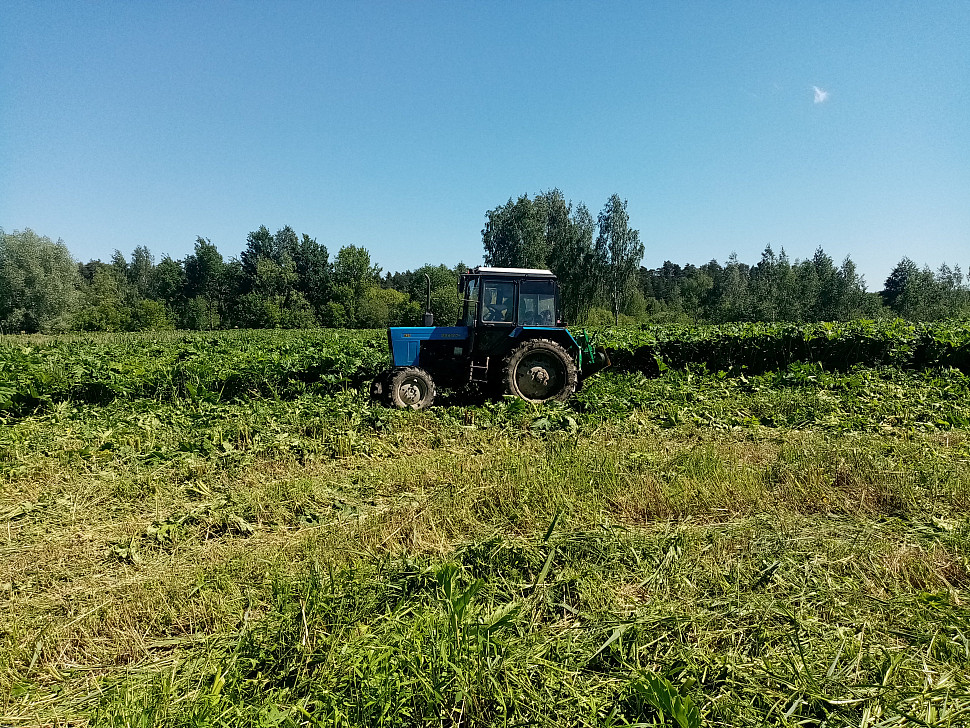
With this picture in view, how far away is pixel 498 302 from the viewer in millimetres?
7551

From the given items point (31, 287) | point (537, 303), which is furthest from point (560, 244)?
point (31, 287)

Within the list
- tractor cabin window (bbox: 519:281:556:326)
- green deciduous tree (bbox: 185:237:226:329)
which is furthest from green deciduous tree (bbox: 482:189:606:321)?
tractor cabin window (bbox: 519:281:556:326)

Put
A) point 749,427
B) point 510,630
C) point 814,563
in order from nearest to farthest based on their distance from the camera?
point 510,630 → point 814,563 → point 749,427

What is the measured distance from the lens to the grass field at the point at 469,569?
211cm

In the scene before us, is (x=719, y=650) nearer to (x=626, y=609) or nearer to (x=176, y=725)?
(x=626, y=609)

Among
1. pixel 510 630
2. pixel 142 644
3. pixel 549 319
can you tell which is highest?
pixel 549 319

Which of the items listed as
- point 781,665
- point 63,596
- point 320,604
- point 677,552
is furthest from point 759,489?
point 63,596

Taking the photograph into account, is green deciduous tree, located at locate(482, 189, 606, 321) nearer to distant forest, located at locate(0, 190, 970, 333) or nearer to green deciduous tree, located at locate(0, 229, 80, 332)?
distant forest, located at locate(0, 190, 970, 333)

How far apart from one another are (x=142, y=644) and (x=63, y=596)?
845mm

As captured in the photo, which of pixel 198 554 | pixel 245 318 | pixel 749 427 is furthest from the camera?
pixel 245 318

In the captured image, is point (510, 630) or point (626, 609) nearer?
point (510, 630)

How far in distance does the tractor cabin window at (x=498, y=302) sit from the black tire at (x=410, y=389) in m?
1.37

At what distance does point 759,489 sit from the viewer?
439 cm

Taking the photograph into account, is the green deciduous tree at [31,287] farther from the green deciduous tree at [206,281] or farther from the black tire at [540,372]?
the black tire at [540,372]
